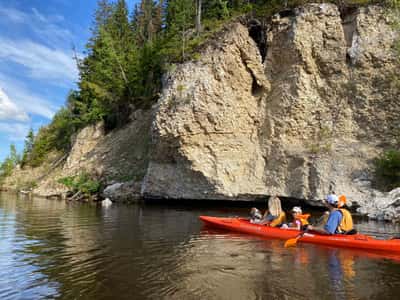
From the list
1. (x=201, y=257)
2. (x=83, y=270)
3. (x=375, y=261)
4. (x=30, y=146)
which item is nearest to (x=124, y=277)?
(x=83, y=270)

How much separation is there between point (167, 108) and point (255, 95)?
5754mm

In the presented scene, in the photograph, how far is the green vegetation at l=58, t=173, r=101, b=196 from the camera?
27.8 m

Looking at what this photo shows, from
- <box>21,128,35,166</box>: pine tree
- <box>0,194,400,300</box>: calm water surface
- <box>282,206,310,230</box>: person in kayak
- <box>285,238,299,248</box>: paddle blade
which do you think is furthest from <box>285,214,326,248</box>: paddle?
<box>21,128,35,166</box>: pine tree

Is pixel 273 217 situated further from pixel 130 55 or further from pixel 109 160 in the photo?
pixel 130 55

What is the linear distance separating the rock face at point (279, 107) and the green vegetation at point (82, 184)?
25.1 feet

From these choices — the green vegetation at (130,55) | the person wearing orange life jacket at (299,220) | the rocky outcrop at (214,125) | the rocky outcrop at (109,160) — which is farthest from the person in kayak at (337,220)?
the rocky outcrop at (109,160)

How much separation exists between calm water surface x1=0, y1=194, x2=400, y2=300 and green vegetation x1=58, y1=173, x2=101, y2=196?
1481 centimetres

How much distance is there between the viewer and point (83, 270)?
7.61 meters

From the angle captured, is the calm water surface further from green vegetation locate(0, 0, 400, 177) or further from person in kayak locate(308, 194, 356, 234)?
green vegetation locate(0, 0, 400, 177)

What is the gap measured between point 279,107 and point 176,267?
607 inches

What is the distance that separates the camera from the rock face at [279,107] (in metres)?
20.2

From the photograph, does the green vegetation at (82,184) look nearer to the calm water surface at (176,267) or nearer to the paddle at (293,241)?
the calm water surface at (176,267)

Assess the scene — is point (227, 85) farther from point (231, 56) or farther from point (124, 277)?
point (124, 277)

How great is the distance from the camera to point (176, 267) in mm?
7977
